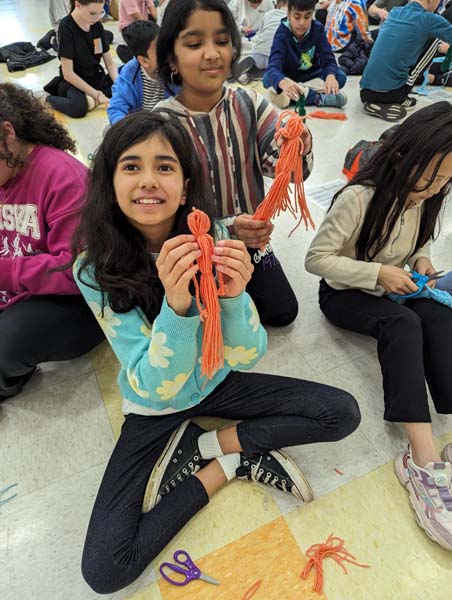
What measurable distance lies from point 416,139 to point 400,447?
88cm

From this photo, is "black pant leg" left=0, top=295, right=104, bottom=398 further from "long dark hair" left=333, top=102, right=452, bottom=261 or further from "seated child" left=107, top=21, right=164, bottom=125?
"seated child" left=107, top=21, right=164, bottom=125

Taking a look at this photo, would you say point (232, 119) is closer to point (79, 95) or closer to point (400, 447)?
point (400, 447)

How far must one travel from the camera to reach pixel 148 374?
90 centimetres

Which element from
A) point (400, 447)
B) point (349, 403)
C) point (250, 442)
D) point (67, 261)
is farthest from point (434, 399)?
point (67, 261)

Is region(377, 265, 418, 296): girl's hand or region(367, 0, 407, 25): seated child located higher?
region(367, 0, 407, 25): seated child

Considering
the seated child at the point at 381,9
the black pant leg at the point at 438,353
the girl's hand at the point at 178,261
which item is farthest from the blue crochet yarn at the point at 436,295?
the seated child at the point at 381,9

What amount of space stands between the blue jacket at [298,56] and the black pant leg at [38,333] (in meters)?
2.57

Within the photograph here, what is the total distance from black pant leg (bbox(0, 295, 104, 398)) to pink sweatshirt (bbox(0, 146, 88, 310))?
0.06 m

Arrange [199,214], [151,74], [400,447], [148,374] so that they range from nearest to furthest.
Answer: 1. [199,214]
2. [148,374]
3. [400,447]
4. [151,74]

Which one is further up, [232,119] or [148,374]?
[232,119]

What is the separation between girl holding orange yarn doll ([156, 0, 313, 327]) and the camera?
106 cm

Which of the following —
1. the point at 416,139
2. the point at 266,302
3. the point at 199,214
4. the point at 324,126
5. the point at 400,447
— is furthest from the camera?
the point at 324,126

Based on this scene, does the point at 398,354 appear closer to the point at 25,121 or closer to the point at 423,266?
the point at 423,266

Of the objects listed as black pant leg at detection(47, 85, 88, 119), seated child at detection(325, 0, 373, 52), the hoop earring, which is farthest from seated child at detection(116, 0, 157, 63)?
the hoop earring
